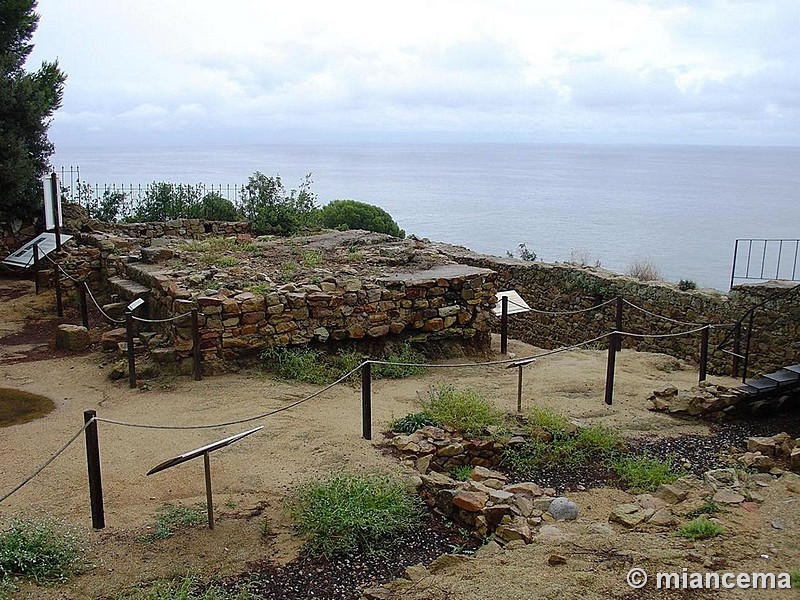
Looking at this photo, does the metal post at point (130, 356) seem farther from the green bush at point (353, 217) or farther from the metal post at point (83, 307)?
the green bush at point (353, 217)

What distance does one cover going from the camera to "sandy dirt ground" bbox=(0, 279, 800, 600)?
16.1 feet

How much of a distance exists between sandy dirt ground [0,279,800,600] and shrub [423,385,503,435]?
696mm

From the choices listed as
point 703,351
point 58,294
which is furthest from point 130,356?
point 703,351

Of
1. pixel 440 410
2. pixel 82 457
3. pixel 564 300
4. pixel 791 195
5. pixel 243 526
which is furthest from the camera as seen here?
pixel 791 195

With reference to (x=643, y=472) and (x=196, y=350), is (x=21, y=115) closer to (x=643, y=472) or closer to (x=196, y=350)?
(x=196, y=350)

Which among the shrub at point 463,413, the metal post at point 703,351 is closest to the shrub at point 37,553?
the shrub at point 463,413

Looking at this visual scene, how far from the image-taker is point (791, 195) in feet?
268

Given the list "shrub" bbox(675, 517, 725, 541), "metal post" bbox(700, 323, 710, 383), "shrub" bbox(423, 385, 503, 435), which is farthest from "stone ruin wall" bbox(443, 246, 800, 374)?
"shrub" bbox(675, 517, 725, 541)

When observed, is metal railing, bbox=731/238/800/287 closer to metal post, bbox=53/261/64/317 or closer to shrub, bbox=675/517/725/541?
metal post, bbox=53/261/64/317

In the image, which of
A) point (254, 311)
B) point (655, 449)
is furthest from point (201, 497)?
point (655, 449)

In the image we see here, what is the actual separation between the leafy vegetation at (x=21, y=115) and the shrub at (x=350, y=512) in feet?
53.0

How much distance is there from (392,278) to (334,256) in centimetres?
268

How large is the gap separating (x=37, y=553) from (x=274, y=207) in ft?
59.8

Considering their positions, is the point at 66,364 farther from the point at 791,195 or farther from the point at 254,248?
the point at 791,195
